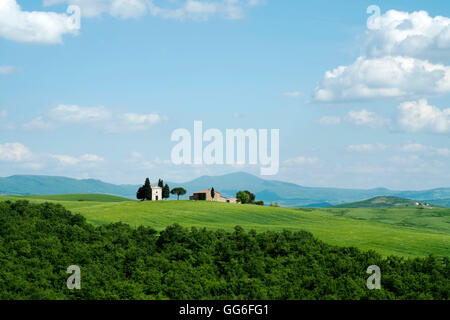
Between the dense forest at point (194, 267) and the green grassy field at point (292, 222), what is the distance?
63.5ft

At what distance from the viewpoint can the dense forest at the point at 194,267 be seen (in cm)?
4084

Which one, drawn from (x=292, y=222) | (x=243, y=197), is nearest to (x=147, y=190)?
(x=243, y=197)

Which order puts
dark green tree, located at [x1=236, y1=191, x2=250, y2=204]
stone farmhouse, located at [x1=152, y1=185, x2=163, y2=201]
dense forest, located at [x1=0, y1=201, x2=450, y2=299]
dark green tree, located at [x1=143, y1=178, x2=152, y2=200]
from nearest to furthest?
dense forest, located at [x1=0, y1=201, x2=450, y2=299] < dark green tree, located at [x1=143, y1=178, x2=152, y2=200] < stone farmhouse, located at [x1=152, y1=185, x2=163, y2=201] < dark green tree, located at [x1=236, y1=191, x2=250, y2=204]

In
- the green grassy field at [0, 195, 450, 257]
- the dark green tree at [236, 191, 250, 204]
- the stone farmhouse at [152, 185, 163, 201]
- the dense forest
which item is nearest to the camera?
the dense forest

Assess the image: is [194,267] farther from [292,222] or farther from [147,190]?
[147,190]

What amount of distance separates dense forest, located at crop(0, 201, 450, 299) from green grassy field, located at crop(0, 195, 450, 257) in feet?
63.5

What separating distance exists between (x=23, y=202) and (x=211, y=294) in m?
44.3

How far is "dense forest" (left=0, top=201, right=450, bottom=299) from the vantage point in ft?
134

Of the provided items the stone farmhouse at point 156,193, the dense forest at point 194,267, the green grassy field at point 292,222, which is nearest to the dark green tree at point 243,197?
the stone farmhouse at point 156,193

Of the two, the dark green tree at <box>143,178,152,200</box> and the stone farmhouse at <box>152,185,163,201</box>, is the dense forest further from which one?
the stone farmhouse at <box>152,185,163,201</box>

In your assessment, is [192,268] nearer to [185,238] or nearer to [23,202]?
[185,238]

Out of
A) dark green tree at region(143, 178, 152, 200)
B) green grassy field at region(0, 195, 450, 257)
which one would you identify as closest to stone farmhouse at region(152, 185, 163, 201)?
dark green tree at region(143, 178, 152, 200)
